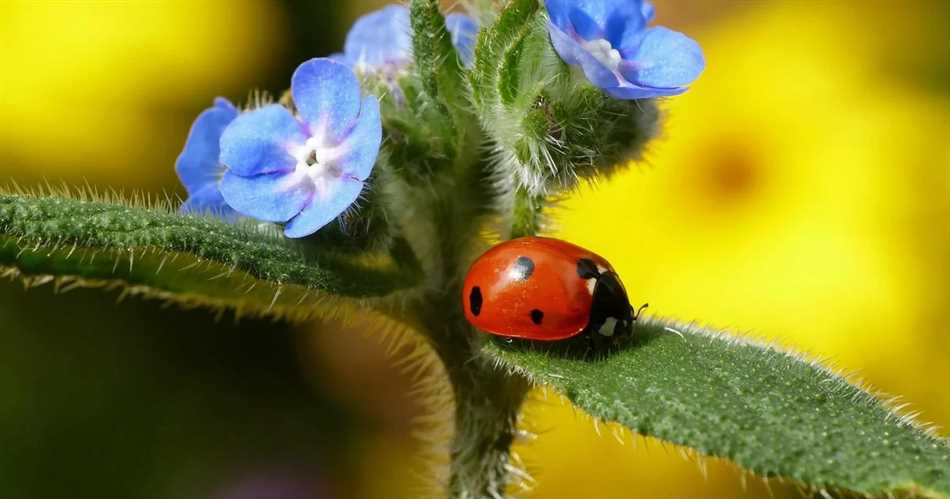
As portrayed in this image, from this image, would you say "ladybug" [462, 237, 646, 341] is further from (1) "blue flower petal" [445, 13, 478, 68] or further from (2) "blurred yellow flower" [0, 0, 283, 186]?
(2) "blurred yellow flower" [0, 0, 283, 186]

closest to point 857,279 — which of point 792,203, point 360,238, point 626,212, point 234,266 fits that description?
point 792,203

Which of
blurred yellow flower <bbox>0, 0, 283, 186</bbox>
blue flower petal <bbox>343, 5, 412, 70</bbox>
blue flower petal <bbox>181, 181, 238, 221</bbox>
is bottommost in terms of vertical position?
blurred yellow flower <bbox>0, 0, 283, 186</bbox>

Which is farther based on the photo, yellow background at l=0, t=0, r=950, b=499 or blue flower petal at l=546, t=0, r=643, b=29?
yellow background at l=0, t=0, r=950, b=499

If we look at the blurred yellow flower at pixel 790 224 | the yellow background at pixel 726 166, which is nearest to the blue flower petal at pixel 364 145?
the blurred yellow flower at pixel 790 224

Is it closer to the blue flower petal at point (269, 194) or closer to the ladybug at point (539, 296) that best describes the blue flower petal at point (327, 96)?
the blue flower petal at point (269, 194)

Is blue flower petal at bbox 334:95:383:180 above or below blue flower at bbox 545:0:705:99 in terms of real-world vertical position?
below

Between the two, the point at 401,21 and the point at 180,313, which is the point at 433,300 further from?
the point at 180,313

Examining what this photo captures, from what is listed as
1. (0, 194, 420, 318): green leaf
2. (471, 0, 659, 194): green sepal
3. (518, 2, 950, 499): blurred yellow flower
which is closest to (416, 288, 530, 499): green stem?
(0, 194, 420, 318): green leaf
